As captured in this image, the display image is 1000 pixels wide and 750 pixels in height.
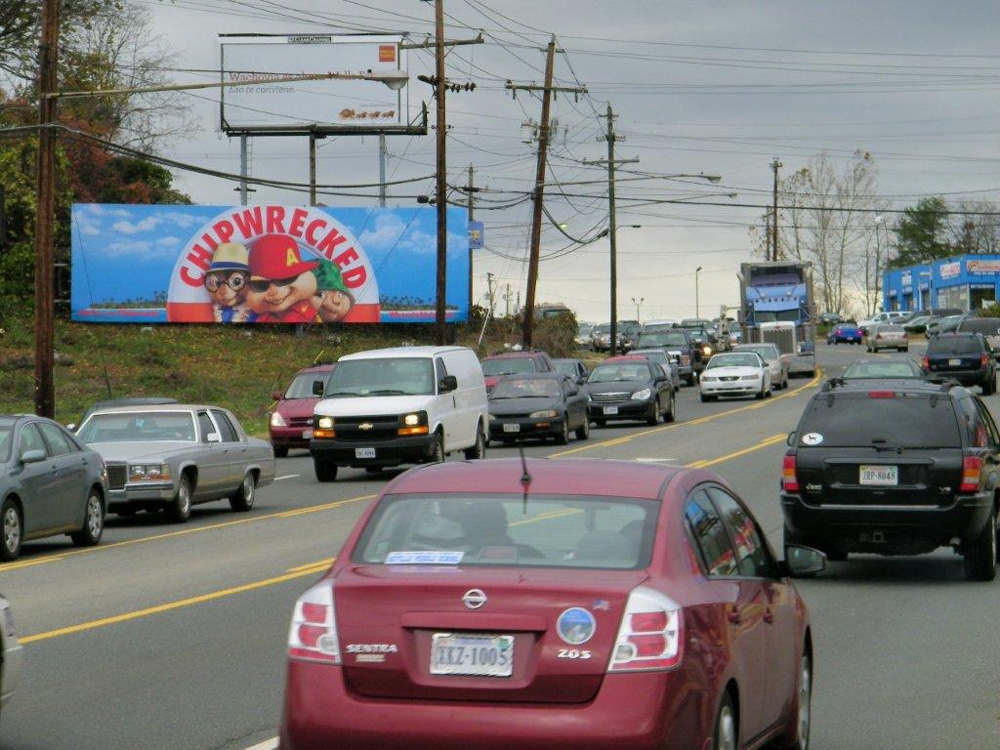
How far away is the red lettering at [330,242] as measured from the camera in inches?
2483

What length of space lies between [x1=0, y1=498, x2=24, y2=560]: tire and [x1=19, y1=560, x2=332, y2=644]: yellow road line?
120 inches

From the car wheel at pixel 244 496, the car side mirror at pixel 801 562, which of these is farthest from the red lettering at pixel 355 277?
the car side mirror at pixel 801 562

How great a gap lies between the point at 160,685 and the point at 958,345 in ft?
146

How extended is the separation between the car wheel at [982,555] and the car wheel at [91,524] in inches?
363

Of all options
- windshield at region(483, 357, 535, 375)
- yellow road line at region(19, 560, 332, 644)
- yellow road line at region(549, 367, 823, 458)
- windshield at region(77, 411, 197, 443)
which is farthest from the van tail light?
windshield at region(483, 357, 535, 375)

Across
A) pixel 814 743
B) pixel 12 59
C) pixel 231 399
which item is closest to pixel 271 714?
pixel 814 743

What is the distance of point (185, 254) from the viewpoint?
6222cm

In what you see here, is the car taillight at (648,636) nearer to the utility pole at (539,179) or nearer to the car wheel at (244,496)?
the car wheel at (244,496)

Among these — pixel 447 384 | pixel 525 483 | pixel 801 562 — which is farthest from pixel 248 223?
pixel 525 483

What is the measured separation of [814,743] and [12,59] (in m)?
44.3

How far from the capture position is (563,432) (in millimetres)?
35312

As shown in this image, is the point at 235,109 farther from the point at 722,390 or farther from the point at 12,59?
A: the point at 722,390

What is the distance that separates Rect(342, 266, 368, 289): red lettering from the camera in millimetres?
63188

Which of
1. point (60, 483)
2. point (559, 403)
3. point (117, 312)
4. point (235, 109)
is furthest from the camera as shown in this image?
point (235, 109)
